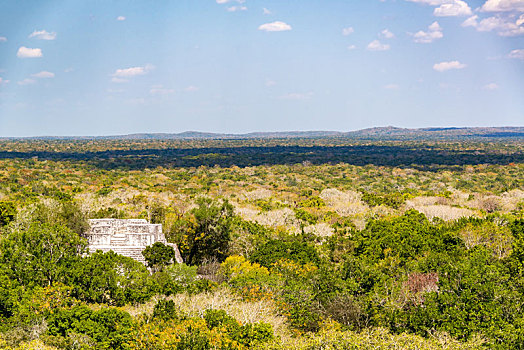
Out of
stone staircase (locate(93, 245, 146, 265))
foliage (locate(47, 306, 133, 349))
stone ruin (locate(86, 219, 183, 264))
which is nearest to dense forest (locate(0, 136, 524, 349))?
foliage (locate(47, 306, 133, 349))

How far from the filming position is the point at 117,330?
13.1 meters

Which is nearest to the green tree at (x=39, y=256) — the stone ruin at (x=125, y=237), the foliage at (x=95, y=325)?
the foliage at (x=95, y=325)

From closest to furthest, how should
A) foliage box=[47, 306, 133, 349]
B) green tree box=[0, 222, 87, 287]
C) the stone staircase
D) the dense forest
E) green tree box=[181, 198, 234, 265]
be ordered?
foliage box=[47, 306, 133, 349] < the dense forest < green tree box=[0, 222, 87, 287] < the stone staircase < green tree box=[181, 198, 234, 265]

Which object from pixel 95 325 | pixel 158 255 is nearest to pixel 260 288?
pixel 95 325

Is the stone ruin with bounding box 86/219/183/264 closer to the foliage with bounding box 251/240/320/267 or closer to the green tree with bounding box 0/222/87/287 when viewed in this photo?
the foliage with bounding box 251/240/320/267

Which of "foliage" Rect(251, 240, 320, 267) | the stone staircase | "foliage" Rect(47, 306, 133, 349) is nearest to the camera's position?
"foliage" Rect(47, 306, 133, 349)

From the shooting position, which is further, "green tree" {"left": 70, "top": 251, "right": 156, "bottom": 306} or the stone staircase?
the stone staircase

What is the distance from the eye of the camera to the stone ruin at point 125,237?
26.2 m

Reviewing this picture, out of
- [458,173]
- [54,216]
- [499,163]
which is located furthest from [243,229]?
[499,163]

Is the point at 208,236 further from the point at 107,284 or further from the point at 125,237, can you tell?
the point at 107,284

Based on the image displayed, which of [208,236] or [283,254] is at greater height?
[283,254]

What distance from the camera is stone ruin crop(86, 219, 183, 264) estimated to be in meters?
26.2

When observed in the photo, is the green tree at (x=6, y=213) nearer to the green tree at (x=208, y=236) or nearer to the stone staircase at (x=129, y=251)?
the stone staircase at (x=129, y=251)

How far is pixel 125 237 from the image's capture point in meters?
27.7
